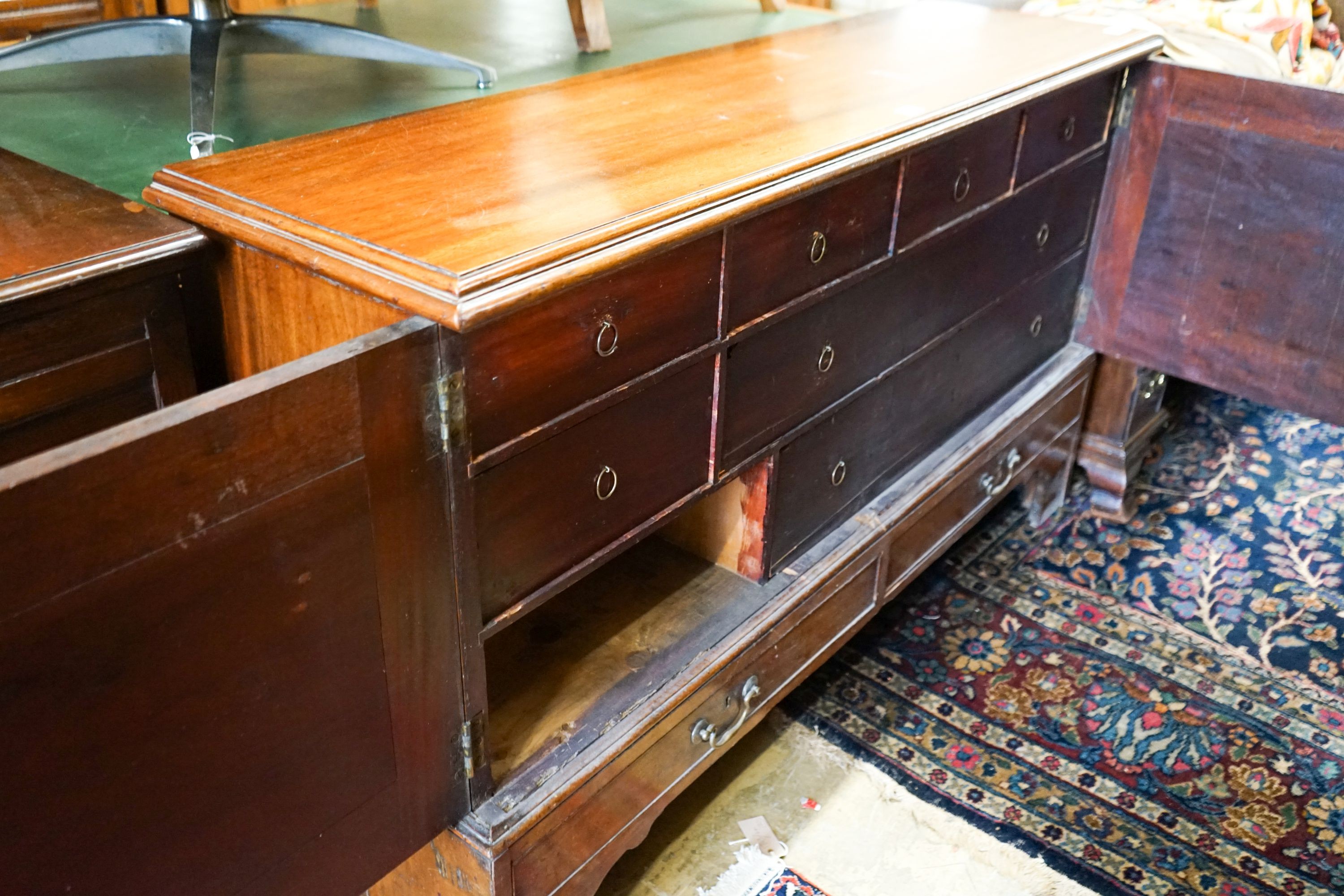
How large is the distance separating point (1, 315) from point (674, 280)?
21.7 inches

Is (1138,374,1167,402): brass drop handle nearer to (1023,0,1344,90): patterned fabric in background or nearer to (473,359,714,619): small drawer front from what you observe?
(1023,0,1344,90): patterned fabric in background

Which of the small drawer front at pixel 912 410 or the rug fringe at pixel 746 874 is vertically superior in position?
the small drawer front at pixel 912 410

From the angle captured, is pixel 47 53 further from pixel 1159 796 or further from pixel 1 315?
pixel 1159 796

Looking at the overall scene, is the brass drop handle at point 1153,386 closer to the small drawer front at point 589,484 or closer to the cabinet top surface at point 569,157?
the cabinet top surface at point 569,157

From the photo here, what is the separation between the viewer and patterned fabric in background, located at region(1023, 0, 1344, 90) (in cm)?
192

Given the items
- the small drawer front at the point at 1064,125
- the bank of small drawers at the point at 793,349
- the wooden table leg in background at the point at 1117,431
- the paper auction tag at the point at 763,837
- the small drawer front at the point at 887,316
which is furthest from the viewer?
the wooden table leg in background at the point at 1117,431

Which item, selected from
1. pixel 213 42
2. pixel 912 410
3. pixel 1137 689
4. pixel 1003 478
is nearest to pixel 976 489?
pixel 1003 478

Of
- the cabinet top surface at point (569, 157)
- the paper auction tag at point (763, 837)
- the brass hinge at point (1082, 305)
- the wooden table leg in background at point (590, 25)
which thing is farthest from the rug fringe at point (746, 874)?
the wooden table leg in background at point (590, 25)

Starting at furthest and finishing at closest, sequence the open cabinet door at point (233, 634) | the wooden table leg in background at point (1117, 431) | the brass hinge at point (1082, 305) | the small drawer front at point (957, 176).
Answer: the wooden table leg in background at point (1117, 431)
the brass hinge at point (1082, 305)
the small drawer front at point (957, 176)
the open cabinet door at point (233, 634)

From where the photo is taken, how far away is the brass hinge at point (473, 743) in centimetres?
107

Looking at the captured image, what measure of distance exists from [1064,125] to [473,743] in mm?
1253

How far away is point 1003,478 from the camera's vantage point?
191 centimetres

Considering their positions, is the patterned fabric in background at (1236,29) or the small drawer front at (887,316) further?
the patterned fabric in background at (1236,29)

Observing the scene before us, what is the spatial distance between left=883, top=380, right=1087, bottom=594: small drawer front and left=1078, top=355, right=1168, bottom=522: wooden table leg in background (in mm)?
76
